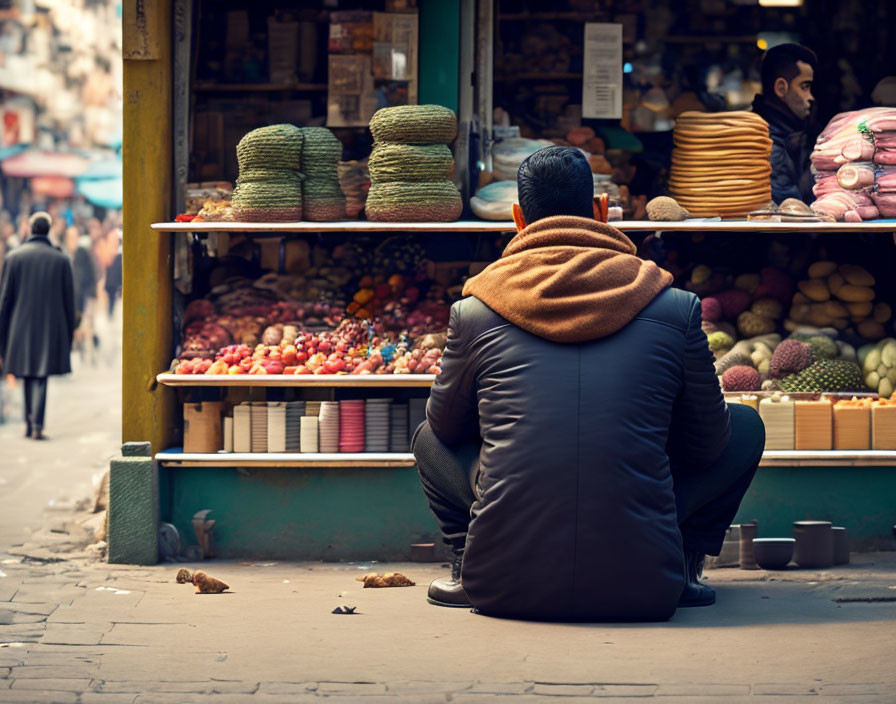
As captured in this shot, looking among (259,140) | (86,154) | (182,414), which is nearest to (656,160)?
(259,140)

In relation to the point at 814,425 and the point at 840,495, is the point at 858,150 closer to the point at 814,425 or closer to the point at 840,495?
the point at 814,425

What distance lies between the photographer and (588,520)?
4.34m

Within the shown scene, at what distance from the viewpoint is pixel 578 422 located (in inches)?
172

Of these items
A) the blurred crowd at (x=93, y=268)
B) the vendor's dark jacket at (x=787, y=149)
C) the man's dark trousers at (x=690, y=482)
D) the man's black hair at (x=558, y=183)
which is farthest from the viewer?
the blurred crowd at (x=93, y=268)

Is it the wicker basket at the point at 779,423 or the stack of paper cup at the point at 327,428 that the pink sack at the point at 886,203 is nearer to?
the wicker basket at the point at 779,423

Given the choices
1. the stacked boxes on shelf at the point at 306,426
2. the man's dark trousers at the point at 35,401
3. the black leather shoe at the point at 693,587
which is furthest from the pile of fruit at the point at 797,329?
the man's dark trousers at the point at 35,401

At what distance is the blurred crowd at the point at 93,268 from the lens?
20.0 metres

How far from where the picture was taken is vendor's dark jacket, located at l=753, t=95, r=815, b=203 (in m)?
7.47

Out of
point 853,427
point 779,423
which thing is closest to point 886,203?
point 853,427

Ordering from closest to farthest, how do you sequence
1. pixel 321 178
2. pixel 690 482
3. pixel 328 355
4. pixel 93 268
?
pixel 690 482
pixel 321 178
pixel 328 355
pixel 93 268

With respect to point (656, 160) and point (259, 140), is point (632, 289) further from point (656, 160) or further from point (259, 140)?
point (656, 160)

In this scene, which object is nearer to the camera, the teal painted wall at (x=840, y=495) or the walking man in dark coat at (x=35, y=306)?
the teal painted wall at (x=840, y=495)

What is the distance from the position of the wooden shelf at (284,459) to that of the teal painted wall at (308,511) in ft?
0.24

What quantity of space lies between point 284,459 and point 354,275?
1339mm
